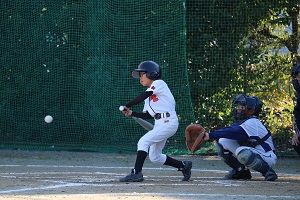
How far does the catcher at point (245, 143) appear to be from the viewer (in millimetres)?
8117

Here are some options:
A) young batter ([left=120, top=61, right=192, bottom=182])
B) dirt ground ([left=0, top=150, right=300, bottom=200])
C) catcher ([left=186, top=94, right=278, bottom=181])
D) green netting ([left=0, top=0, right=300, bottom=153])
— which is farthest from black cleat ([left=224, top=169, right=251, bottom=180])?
green netting ([left=0, top=0, right=300, bottom=153])

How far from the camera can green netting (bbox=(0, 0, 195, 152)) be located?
40.6ft

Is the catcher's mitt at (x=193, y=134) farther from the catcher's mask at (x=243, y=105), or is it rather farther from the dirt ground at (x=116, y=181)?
the catcher's mask at (x=243, y=105)

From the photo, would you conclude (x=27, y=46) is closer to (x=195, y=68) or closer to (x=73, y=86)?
(x=73, y=86)

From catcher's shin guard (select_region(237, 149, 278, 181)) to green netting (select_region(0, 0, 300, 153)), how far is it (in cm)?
395

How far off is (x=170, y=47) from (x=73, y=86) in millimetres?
1872

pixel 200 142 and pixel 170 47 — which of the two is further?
pixel 170 47

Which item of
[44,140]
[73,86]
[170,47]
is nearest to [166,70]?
[170,47]

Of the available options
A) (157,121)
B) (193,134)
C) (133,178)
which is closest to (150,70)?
(157,121)

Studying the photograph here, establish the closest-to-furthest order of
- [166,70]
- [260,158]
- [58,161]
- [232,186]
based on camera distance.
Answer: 1. [232,186]
2. [260,158]
3. [58,161]
4. [166,70]

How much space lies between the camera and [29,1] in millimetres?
12930

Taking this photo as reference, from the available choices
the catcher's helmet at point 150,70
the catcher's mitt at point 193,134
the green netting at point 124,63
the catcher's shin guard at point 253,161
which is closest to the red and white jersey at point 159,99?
the catcher's helmet at point 150,70

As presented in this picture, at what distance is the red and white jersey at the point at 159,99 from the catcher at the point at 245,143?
364mm

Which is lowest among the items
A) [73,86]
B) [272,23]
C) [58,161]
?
[58,161]
